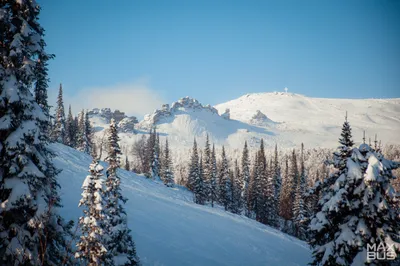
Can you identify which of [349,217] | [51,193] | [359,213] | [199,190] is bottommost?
[199,190]

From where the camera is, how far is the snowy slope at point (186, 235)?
21828mm

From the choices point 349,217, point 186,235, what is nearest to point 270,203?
point 186,235

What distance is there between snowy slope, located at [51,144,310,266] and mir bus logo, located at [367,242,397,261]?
583 inches

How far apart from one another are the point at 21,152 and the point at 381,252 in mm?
12739

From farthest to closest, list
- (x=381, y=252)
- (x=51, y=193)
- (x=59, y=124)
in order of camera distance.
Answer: (x=59, y=124) → (x=51, y=193) → (x=381, y=252)

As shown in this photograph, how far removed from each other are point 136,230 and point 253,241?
14215 mm

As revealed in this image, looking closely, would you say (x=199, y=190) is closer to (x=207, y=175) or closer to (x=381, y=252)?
(x=207, y=175)

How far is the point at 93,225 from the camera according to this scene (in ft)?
35.9

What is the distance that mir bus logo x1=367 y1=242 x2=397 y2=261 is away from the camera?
29.5 feet

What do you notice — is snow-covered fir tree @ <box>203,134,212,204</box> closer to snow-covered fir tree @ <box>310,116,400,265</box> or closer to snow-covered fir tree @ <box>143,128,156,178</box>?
snow-covered fir tree @ <box>143,128,156,178</box>

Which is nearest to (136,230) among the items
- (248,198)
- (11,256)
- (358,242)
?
(11,256)

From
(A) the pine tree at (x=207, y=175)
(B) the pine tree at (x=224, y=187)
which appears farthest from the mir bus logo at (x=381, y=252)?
(B) the pine tree at (x=224, y=187)

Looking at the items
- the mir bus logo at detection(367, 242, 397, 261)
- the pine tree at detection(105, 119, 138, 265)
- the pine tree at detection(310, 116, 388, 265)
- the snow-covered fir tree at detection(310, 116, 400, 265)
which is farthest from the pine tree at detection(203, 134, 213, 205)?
the mir bus logo at detection(367, 242, 397, 261)

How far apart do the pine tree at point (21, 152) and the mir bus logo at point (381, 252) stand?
35.6 feet
